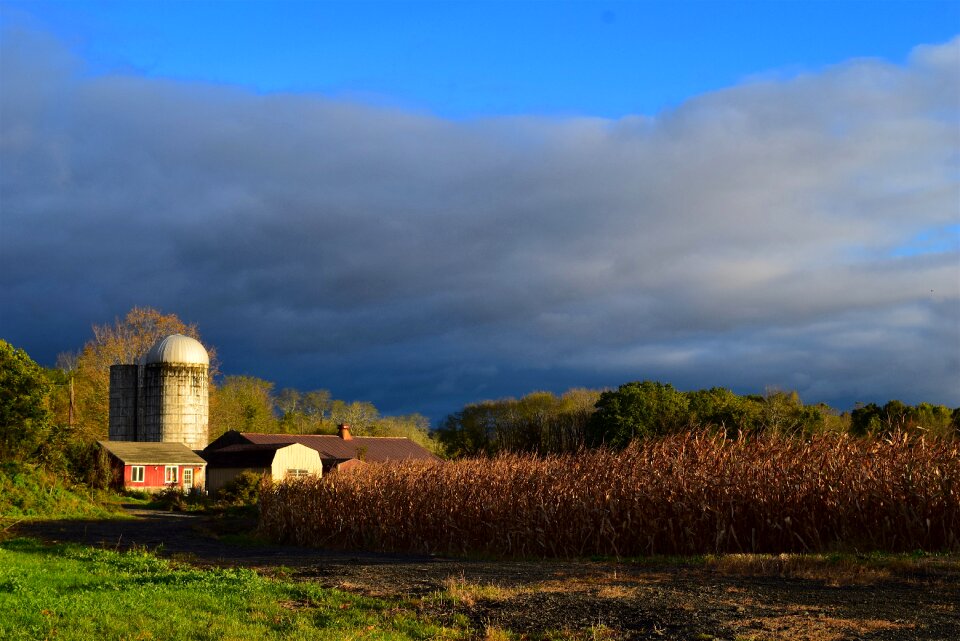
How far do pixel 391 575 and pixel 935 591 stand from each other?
32.7 ft

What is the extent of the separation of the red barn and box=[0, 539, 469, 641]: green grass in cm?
4896

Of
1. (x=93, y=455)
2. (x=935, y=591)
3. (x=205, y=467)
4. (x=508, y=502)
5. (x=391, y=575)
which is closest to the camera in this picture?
(x=935, y=591)

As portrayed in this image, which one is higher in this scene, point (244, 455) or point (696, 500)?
point (244, 455)

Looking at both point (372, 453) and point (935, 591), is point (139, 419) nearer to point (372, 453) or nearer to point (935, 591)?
point (372, 453)

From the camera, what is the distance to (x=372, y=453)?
2928 inches

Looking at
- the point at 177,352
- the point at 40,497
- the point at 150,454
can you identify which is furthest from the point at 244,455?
the point at 40,497

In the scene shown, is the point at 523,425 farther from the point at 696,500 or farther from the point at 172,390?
the point at 696,500

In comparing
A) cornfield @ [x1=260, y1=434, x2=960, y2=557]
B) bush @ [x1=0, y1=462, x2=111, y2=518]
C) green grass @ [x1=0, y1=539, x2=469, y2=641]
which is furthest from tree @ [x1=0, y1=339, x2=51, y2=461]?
green grass @ [x1=0, y1=539, x2=469, y2=641]

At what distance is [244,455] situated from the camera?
67.8 meters

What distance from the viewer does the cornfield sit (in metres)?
21.5

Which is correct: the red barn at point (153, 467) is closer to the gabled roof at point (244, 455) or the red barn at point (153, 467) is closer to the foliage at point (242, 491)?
the gabled roof at point (244, 455)

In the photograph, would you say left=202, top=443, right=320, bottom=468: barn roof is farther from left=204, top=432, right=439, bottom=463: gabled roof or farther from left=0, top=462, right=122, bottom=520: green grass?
left=0, top=462, right=122, bottom=520: green grass

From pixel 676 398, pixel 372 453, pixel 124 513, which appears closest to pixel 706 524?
pixel 124 513

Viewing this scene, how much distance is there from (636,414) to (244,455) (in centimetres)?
2863
